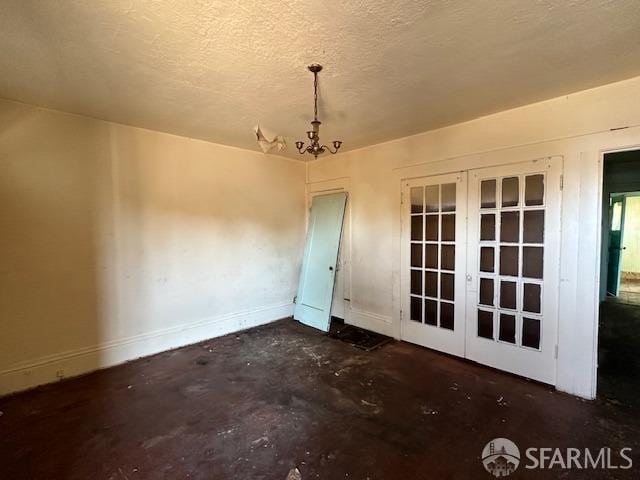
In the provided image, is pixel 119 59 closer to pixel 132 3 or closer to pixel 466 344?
pixel 132 3

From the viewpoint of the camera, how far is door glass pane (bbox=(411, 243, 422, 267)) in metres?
3.56

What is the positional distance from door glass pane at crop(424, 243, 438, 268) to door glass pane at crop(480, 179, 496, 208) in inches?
26.8

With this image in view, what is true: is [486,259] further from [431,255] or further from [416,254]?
[416,254]

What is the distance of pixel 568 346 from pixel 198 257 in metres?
3.94

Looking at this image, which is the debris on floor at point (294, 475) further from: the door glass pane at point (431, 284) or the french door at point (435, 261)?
the door glass pane at point (431, 284)

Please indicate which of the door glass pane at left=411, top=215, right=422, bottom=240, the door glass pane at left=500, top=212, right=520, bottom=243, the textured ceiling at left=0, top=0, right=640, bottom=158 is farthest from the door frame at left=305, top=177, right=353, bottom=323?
the door glass pane at left=500, top=212, right=520, bottom=243

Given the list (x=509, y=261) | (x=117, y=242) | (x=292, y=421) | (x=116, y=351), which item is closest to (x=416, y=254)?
(x=509, y=261)

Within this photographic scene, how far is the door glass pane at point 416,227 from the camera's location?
3.55 m

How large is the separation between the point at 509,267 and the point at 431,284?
0.84m

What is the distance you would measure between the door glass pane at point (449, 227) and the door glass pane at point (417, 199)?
1.07ft

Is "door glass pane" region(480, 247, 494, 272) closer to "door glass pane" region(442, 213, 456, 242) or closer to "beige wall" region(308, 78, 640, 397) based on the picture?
"door glass pane" region(442, 213, 456, 242)

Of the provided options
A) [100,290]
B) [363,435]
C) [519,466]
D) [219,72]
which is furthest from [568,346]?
[100,290]

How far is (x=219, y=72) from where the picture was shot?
6.85 ft

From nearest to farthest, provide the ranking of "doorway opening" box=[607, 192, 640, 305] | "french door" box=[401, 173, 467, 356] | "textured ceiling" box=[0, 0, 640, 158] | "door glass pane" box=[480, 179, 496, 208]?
1. "textured ceiling" box=[0, 0, 640, 158]
2. "door glass pane" box=[480, 179, 496, 208]
3. "french door" box=[401, 173, 467, 356]
4. "doorway opening" box=[607, 192, 640, 305]
